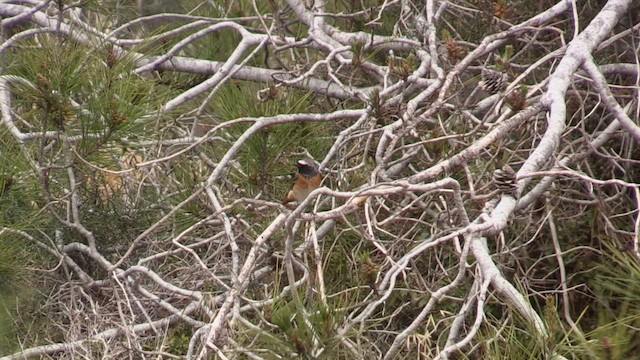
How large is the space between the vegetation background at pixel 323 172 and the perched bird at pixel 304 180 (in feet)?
0.20

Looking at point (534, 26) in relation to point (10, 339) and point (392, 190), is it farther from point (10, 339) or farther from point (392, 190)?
point (10, 339)

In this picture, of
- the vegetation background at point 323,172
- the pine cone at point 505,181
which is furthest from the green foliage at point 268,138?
the pine cone at point 505,181

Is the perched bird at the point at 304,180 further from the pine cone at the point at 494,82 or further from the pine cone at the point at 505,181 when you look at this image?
the pine cone at the point at 505,181

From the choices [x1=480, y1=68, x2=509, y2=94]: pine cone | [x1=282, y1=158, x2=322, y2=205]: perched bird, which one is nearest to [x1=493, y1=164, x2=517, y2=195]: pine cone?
[x1=480, y1=68, x2=509, y2=94]: pine cone

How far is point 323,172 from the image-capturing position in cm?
325

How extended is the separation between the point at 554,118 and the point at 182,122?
1788 mm

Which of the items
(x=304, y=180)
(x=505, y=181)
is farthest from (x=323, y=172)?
(x=505, y=181)

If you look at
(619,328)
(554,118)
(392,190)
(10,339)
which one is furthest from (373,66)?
(619,328)

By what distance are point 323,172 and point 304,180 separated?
3.7 inches

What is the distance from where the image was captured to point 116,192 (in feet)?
12.0

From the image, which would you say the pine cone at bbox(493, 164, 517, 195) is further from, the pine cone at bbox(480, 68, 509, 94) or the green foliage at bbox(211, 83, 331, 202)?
the green foliage at bbox(211, 83, 331, 202)

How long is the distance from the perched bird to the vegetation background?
0.20 feet

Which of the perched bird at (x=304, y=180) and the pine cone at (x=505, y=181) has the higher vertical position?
the pine cone at (x=505, y=181)

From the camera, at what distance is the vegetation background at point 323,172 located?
287 cm
